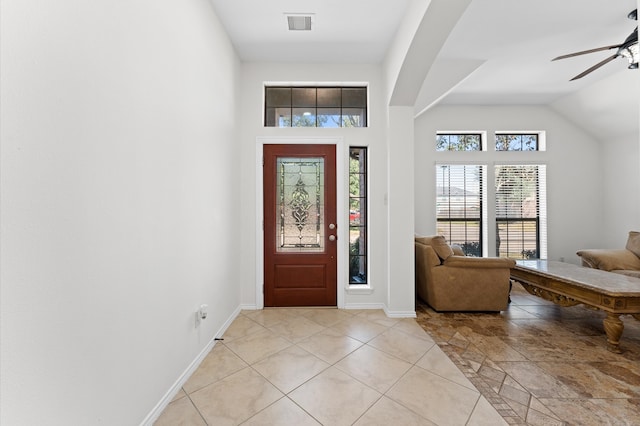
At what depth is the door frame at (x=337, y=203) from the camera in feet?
10.5

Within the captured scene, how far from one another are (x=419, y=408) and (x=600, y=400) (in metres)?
1.18

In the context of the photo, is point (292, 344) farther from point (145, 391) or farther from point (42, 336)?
point (42, 336)

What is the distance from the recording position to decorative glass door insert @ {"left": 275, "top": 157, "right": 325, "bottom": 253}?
10.8 feet

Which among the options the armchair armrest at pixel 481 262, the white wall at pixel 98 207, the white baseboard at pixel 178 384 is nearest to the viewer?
the white wall at pixel 98 207

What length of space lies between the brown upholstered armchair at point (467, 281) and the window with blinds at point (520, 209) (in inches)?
87.6

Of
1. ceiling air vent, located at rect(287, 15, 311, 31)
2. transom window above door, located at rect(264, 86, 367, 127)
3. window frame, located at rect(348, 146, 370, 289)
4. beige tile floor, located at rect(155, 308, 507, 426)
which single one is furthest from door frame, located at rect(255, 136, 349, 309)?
ceiling air vent, located at rect(287, 15, 311, 31)

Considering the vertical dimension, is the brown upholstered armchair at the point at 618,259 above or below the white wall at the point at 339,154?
below

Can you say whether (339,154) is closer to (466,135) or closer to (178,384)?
(178,384)

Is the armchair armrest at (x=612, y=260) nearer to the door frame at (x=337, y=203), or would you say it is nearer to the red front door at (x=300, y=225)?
the door frame at (x=337, y=203)

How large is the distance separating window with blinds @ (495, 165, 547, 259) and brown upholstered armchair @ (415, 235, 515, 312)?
7.30 ft

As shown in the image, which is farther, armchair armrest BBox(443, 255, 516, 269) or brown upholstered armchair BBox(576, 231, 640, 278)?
brown upholstered armchair BBox(576, 231, 640, 278)

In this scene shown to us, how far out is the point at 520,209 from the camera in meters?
4.91

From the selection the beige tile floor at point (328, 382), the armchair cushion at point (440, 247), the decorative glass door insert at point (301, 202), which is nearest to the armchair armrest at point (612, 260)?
the armchair cushion at point (440, 247)

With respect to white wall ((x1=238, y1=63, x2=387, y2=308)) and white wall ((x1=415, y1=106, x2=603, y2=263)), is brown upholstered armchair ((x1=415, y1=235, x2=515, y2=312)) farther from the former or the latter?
white wall ((x1=415, y1=106, x2=603, y2=263))
